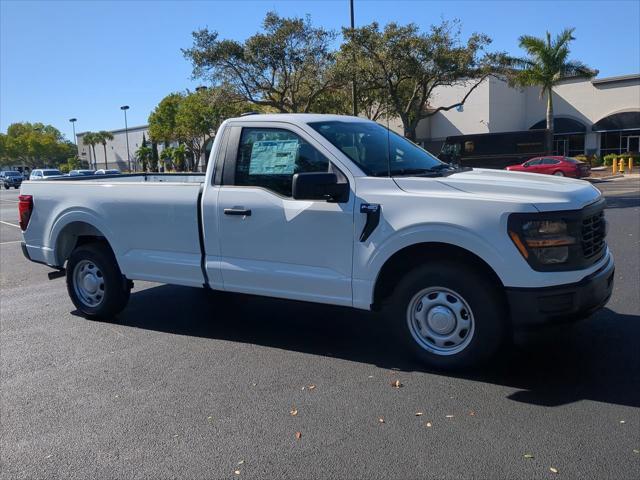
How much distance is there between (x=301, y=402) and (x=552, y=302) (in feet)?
6.07

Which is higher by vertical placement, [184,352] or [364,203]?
[364,203]

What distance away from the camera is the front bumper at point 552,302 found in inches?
158

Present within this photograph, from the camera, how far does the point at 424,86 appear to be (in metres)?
25.3

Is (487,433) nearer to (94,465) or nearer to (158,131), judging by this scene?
(94,465)

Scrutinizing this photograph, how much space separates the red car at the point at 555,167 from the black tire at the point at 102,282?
25741mm

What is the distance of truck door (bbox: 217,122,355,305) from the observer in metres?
4.74

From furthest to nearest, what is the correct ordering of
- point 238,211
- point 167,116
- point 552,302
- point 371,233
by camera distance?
point 167,116
point 238,211
point 371,233
point 552,302

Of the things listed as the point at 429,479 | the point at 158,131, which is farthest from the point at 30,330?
the point at 158,131

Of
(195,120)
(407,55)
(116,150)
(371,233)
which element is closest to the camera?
(371,233)

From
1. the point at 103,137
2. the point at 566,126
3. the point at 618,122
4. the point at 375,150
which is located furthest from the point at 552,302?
the point at 103,137

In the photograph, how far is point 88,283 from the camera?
20.8ft

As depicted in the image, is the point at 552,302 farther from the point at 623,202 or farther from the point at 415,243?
the point at 623,202

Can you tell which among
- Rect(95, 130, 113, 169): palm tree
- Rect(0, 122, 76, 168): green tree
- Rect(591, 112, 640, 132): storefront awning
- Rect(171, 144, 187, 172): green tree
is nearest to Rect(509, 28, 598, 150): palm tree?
Rect(591, 112, 640, 132): storefront awning

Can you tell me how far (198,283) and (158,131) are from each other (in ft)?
188
